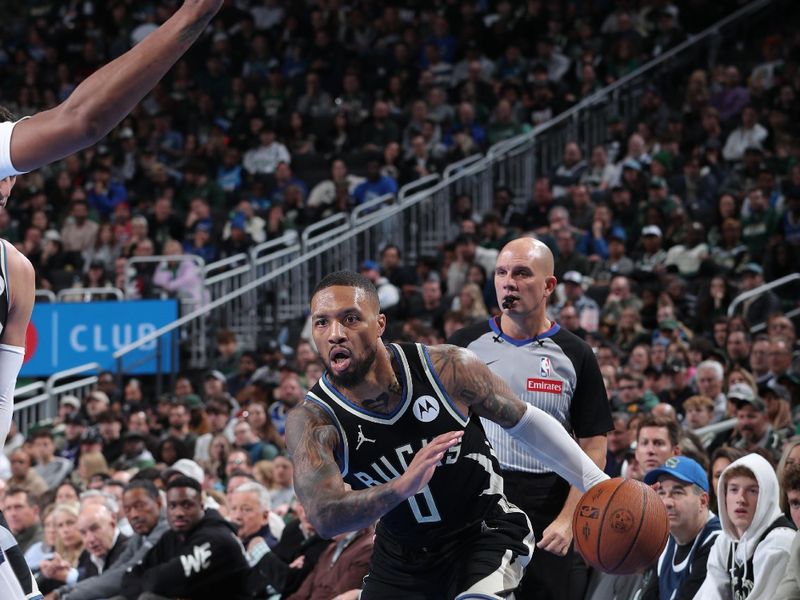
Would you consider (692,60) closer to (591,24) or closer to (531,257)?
(591,24)

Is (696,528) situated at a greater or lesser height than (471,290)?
lesser

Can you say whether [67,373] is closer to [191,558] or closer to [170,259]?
[170,259]

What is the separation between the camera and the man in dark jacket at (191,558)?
8.54m

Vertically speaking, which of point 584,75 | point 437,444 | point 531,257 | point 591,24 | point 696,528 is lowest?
point 696,528

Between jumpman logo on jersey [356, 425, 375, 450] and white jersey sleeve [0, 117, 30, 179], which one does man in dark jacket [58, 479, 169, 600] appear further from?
white jersey sleeve [0, 117, 30, 179]

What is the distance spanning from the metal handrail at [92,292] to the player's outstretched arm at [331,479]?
40.4 ft

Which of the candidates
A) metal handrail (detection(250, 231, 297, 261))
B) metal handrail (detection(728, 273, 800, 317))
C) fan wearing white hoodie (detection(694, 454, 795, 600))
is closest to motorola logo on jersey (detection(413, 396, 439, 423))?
fan wearing white hoodie (detection(694, 454, 795, 600))

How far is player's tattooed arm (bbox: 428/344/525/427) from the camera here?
4980mm

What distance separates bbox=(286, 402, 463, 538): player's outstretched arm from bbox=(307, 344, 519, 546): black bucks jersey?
9cm

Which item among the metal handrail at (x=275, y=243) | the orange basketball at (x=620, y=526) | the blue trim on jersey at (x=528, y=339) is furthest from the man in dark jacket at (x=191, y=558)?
the metal handrail at (x=275, y=243)

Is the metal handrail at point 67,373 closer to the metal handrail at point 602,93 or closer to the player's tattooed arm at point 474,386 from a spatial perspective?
the metal handrail at point 602,93

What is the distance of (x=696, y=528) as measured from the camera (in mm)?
7020

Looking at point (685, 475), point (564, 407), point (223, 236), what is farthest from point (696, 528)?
point (223, 236)

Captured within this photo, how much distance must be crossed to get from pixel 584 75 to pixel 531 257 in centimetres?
1331
